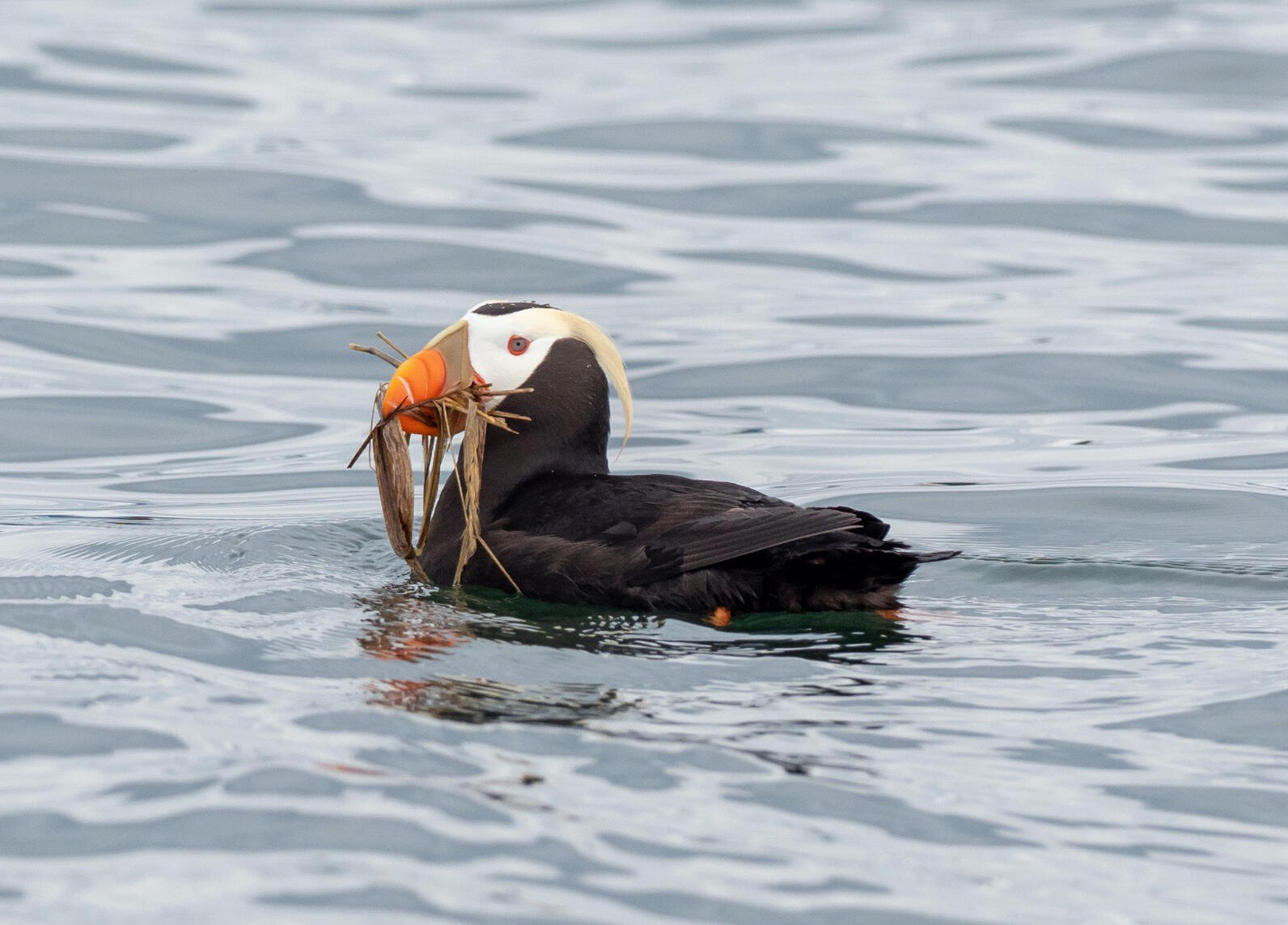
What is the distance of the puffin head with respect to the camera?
5961 mm

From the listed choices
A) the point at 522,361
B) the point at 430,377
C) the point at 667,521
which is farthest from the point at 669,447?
the point at 667,521

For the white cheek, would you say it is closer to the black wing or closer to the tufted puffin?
the tufted puffin

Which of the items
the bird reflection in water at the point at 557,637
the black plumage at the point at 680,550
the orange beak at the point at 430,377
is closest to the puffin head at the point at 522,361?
the orange beak at the point at 430,377

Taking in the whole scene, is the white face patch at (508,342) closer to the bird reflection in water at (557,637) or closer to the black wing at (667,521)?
the black wing at (667,521)

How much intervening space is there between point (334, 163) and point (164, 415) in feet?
17.8

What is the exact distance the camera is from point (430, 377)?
5926mm

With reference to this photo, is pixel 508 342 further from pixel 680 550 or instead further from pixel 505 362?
pixel 680 550

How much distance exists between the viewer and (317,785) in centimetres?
393

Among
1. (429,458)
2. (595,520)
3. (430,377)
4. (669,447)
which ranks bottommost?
(669,447)

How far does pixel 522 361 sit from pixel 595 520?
2.40 feet

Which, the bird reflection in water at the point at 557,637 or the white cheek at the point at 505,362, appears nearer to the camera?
the bird reflection in water at the point at 557,637

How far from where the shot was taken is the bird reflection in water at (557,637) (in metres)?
4.62

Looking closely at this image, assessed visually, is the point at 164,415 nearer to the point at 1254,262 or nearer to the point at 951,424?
the point at 951,424

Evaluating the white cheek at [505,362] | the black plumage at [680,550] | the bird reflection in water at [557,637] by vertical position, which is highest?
the white cheek at [505,362]
